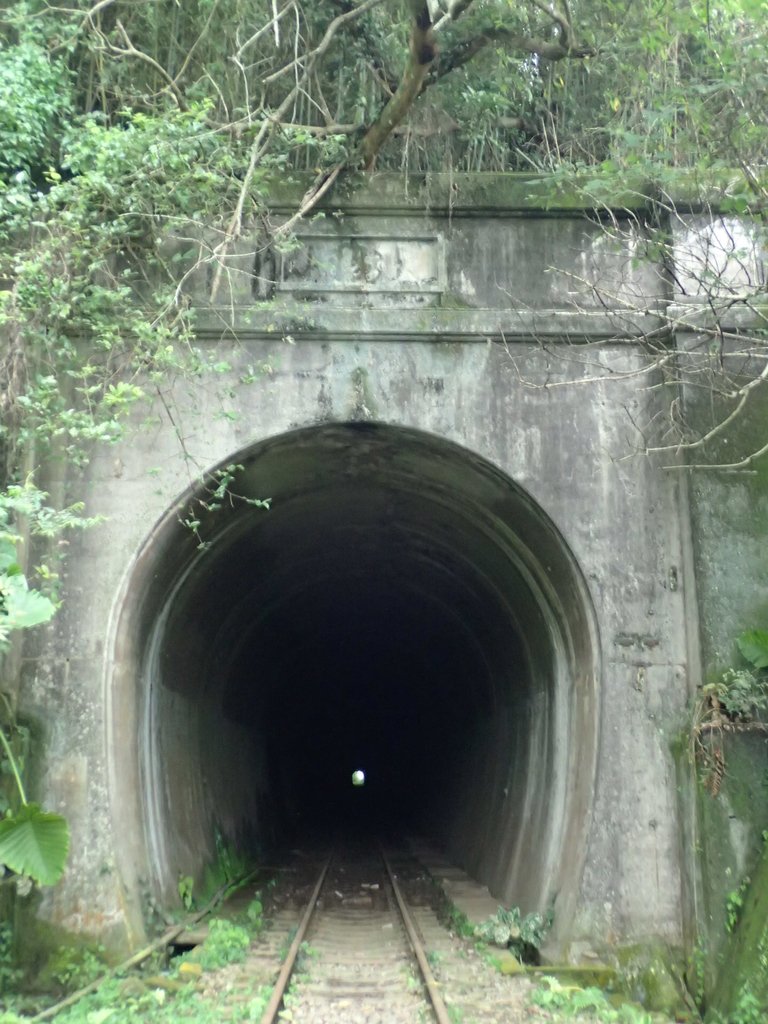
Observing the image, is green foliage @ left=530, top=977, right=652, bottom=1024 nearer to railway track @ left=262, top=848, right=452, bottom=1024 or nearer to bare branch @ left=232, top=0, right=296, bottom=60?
railway track @ left=262, top=848, right=452, bottom=1024

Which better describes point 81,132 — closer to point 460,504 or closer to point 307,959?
point 460,504

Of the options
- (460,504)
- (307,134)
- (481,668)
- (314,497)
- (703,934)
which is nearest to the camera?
(703,934)

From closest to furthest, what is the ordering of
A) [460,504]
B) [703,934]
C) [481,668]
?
1. [703,934]
2. [460,504]
3. [481,668]

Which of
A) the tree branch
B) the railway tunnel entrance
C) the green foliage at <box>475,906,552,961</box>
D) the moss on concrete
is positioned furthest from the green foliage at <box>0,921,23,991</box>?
the tree branch

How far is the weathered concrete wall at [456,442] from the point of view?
22.1 ft

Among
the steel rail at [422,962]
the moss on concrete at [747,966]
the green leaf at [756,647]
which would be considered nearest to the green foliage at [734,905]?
the moss on concrete at [747,966]

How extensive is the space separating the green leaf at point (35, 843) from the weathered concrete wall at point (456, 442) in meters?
0.77

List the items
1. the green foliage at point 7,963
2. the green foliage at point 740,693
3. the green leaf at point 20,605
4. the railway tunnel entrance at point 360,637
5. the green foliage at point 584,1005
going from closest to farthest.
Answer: the green leaf at point 20,605
the green foliage at point 584,1005
the green foliage at point 7,963
the green foliage at point 740,693
the railway tunnel entrance at point 360,637

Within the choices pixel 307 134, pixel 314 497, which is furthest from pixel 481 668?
pixel 307 134

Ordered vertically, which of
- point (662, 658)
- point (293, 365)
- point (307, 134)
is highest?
point (307, 134)

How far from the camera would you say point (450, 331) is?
7398 millimetres

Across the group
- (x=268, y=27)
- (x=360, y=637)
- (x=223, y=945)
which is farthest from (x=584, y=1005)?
(x=360, y=637)

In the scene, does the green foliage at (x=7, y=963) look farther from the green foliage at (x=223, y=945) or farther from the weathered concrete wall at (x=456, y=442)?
the green foliage at (x=223, y=945)

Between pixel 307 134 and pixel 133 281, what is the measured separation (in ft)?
5.37
